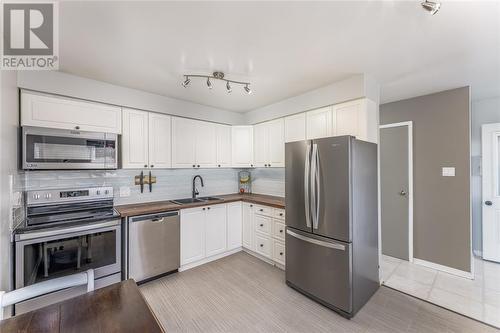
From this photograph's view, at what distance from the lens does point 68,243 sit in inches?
85.0

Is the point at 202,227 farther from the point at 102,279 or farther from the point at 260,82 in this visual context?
the point at 260,82

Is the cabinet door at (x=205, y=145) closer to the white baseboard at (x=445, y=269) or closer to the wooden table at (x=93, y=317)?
the wooden table at (x=93, y=317)

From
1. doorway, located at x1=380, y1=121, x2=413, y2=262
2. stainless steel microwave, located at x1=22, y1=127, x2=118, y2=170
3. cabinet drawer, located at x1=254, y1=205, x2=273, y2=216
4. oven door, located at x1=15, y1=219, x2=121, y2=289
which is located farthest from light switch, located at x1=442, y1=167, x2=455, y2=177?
stainless steel microwave, located at x1=22, y1=127, x2=118, y2=170

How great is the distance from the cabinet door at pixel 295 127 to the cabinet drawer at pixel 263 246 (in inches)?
61.8

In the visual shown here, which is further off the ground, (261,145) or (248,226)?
(261,145)

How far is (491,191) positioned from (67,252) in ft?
18.7

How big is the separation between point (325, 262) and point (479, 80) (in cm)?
298

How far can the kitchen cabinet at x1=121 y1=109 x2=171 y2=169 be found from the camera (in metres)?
2.88

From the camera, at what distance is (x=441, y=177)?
3.05 metres

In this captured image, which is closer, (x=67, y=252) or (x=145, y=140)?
(x=67, y=252)

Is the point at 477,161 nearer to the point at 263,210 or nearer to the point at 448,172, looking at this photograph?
the point at 448,172

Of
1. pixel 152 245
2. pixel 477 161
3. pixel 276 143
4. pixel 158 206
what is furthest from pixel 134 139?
pixel 477 161

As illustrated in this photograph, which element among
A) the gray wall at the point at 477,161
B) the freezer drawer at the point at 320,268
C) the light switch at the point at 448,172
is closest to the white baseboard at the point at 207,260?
the freezer drawer at the point at 320,268

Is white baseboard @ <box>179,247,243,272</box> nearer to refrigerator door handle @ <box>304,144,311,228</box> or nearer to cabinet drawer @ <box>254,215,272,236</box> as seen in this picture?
cabinet drawer @ <box>254,215,272,236</box>
